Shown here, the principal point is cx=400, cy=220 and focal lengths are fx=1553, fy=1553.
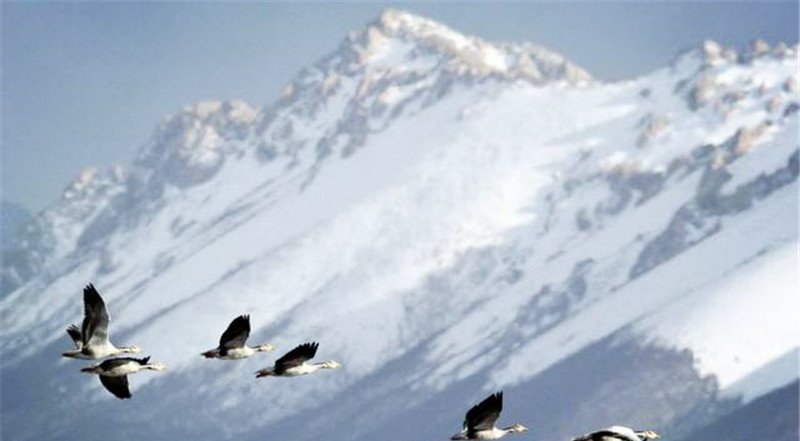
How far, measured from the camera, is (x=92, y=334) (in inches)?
2857

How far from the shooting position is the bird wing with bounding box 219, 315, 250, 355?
7356 cm

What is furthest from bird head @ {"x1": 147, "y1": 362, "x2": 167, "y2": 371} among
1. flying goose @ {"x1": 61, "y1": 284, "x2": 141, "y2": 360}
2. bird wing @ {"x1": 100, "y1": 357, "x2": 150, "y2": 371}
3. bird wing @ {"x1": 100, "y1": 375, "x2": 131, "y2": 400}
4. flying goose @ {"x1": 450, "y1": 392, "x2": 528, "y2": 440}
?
flying goose @ {"x1": 450, "y1": 392, "x2": 528, "y2": 440}

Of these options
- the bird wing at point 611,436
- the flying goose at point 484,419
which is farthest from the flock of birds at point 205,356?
the bird wing at point 611,436

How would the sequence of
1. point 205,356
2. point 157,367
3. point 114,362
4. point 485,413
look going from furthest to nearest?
point 157,367
point 114,362
point 205,356
point 485,413

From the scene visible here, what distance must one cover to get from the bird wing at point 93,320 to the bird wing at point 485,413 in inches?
677

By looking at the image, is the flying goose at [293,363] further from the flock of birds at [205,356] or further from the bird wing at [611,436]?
the bird wing at [611,436]

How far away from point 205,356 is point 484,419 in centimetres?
1354

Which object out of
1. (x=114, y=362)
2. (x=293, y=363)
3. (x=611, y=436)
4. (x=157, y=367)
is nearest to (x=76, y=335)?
(x=114, y=362)

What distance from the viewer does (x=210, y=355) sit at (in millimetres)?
73688

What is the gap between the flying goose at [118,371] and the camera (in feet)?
241

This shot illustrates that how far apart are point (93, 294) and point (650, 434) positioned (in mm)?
27447

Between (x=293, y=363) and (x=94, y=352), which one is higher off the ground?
(x=94, y=352)

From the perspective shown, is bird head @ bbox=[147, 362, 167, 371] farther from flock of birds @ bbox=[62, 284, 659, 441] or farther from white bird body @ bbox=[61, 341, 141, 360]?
white bird body @ bbox=[61, 341, 141, 360]

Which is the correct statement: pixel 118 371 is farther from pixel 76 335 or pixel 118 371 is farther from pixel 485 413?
pixel 485 413
